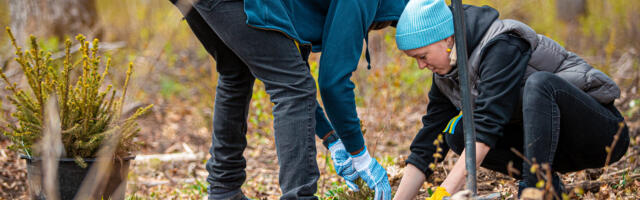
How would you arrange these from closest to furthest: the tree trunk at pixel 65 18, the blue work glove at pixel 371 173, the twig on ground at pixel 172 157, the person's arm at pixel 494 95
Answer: the person's arm at pixel 494 95
the blue work glove at pixel 371 173
the twig on ground at pixel 172 157
the tree trunk at pixel 65 18

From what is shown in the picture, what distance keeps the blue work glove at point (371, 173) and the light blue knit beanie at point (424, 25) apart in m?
0.53

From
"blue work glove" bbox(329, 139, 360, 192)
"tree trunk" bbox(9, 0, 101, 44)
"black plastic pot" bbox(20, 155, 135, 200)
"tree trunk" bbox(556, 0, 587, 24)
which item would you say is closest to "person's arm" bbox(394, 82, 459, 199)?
"blue work glove" bbox(329, 139, 360, 192)

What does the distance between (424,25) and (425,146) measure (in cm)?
60

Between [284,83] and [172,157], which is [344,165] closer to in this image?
[284,83]

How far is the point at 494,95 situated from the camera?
1.91m

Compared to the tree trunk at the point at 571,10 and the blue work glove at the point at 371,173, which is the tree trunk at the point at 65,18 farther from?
the tree trunk at the point at 571,10

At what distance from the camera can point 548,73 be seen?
6.39 ft

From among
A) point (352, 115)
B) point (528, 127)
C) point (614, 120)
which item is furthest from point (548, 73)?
point (352, 115)

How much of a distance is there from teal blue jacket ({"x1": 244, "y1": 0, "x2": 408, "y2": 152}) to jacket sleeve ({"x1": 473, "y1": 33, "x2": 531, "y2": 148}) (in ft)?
1.60

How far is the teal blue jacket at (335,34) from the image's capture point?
6.56 feet

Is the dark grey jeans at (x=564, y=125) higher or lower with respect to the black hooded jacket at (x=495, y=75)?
lower

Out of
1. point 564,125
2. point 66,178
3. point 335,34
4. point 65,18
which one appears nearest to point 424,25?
point 335,34

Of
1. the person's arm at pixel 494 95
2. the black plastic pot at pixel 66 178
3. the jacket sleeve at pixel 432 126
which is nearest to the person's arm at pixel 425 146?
the jacket sleeve at pixel 432 126

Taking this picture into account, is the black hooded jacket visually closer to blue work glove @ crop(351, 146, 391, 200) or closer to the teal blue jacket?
the teal blue jacket
